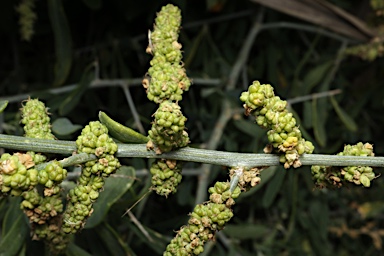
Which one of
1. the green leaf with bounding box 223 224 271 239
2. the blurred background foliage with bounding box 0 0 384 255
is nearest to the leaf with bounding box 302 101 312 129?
the blurred background foliage with bounding box 0 0 384 255

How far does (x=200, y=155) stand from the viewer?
0.87m

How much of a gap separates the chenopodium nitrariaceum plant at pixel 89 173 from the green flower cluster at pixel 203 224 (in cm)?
13

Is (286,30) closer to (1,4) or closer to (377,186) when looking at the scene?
(377,186)

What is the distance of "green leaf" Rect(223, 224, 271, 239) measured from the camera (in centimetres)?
172

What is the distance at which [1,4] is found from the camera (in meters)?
1.74

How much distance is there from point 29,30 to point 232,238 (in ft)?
2.68

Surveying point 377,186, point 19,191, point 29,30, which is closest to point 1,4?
point 29,30

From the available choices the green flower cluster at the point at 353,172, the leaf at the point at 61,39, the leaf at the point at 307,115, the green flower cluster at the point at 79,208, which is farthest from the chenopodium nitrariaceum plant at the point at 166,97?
the leaf at the point at 307,115

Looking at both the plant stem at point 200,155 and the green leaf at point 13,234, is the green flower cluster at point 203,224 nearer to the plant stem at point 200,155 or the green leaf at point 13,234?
the plant stem at point 200,155

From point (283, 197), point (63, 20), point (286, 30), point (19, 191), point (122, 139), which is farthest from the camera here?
point (286, 30)

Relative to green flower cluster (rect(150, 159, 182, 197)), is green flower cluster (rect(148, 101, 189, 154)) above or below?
above

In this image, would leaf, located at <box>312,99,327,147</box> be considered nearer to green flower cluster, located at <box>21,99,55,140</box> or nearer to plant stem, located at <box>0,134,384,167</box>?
plant stem, located at <box>0,134,384,167</box>

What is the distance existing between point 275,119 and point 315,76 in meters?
1.02

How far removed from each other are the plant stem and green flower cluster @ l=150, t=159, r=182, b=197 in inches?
0.9
